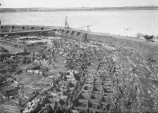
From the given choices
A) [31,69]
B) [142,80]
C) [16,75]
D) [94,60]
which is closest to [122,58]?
[94,60]

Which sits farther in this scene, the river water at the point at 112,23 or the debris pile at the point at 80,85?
the river water at the point at 112,23

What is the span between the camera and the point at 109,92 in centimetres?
1015

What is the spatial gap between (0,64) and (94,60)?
8813 mm

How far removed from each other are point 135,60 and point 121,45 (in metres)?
7.38

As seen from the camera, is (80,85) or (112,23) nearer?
(80,85)

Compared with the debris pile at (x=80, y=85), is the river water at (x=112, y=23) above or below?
above

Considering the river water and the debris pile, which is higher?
the river water

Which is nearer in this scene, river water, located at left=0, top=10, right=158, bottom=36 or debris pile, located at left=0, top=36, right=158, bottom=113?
debris pile, located at left=0, top=36, right=158, bottom=113

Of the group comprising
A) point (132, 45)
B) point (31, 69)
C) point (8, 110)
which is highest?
point (132, 45)

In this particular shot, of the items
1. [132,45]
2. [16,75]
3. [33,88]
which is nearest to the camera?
[33,88]

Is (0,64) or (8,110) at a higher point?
(0,64)

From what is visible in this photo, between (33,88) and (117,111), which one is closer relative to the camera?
(117,111)

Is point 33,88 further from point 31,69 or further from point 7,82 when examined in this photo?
point 31,69

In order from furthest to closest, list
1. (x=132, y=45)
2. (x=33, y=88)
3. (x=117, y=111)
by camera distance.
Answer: (x=132, y=45) → (x=33, y=88) → (x=117, y=111)
